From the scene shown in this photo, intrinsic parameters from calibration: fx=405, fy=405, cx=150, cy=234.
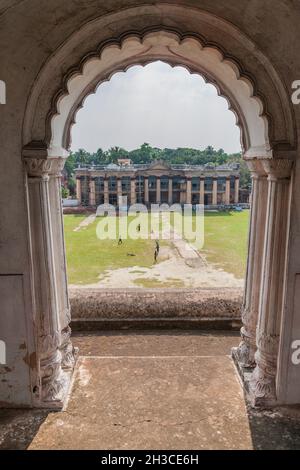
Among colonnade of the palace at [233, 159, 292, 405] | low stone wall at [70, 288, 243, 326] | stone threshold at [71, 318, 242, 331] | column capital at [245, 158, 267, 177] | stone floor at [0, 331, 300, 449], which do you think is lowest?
stone floor at [0, 331, 300, 449]

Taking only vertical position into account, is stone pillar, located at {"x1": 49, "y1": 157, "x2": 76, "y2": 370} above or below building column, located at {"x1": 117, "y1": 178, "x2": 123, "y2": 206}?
above

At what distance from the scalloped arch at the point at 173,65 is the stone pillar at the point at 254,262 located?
0.45 m

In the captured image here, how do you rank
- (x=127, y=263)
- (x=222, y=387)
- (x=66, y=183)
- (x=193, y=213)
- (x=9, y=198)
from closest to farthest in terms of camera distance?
(x=9, y=198) < (x=222, y=387) < (x=127, y=263) < (x=193, y=213) < (x=66, y=183)

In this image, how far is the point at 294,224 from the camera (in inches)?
201

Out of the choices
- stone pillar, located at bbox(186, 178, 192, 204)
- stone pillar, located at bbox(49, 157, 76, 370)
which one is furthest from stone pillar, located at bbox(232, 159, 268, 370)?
stone pillar, located at bbox(186, 178, 192, 204)

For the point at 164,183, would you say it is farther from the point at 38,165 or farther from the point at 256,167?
the point at 38,165

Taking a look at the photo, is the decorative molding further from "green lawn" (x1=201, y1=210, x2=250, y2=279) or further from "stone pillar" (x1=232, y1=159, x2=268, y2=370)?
"green lawn" (x1=201, y1=210, x2=250, y2=279)

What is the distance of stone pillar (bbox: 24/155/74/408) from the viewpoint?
16.9 ft

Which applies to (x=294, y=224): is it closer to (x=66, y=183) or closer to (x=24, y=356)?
(x=24, y=356)

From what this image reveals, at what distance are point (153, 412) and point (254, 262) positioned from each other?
2609 mm

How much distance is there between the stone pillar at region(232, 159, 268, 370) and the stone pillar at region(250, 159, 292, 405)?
0.52 m

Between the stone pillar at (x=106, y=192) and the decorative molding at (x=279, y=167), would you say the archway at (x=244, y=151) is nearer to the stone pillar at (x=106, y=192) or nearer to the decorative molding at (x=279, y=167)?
the decorative molding at (x=279, y=167)

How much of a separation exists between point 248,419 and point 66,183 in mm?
81524

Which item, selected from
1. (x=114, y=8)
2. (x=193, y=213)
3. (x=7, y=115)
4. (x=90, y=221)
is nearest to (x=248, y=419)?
(x=7, y=115)
